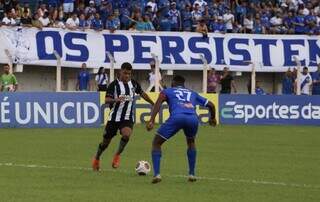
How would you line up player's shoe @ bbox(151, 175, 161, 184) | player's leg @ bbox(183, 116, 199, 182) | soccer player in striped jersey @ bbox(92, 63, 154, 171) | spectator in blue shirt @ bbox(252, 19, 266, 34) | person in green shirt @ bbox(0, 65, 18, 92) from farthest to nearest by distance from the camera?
spectator in blue shirt @ bbox(252, 19, 266, 34), person in green shirt @ bbox(0, 65, 18, 92), soccer player in striped jersey @ bbox(92, 63, 154, 171), player's leg @ bbox(183, 116, 199, 182), player's shoe @ bbox(151, 175, 161, 184)

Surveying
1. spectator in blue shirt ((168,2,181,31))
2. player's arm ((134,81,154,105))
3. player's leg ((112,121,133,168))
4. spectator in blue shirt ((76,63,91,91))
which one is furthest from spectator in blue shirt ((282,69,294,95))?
player's leg ((112,121,133,168))

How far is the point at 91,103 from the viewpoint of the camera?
109 ft

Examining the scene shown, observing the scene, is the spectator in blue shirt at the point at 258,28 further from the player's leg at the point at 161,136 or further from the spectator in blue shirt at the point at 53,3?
the player's leg at the point at 161,136

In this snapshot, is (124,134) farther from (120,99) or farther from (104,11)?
(104,11)

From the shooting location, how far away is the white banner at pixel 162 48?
37406 mm

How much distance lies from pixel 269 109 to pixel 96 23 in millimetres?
7639

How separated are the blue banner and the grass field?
0.96m

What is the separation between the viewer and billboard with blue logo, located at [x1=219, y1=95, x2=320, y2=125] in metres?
36.7

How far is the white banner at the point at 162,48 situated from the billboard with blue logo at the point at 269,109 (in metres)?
4.46

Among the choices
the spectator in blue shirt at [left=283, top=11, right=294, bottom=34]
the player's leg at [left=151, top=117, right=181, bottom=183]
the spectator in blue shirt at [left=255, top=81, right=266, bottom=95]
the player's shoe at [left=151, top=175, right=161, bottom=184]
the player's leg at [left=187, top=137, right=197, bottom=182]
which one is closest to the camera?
the player's shoe at [left=151, top=175, right=161, bottom=184]

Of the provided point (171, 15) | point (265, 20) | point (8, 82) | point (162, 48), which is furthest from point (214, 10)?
point (8, 82)

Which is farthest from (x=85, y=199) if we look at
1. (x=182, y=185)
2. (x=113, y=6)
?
(x=113, y=6)

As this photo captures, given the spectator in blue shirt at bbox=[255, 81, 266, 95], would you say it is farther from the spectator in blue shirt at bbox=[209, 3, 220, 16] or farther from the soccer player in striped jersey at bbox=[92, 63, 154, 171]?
the soccer player in striped jersey at bbox=[92, 63, 154, 171]

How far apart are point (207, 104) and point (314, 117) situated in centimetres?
2095
